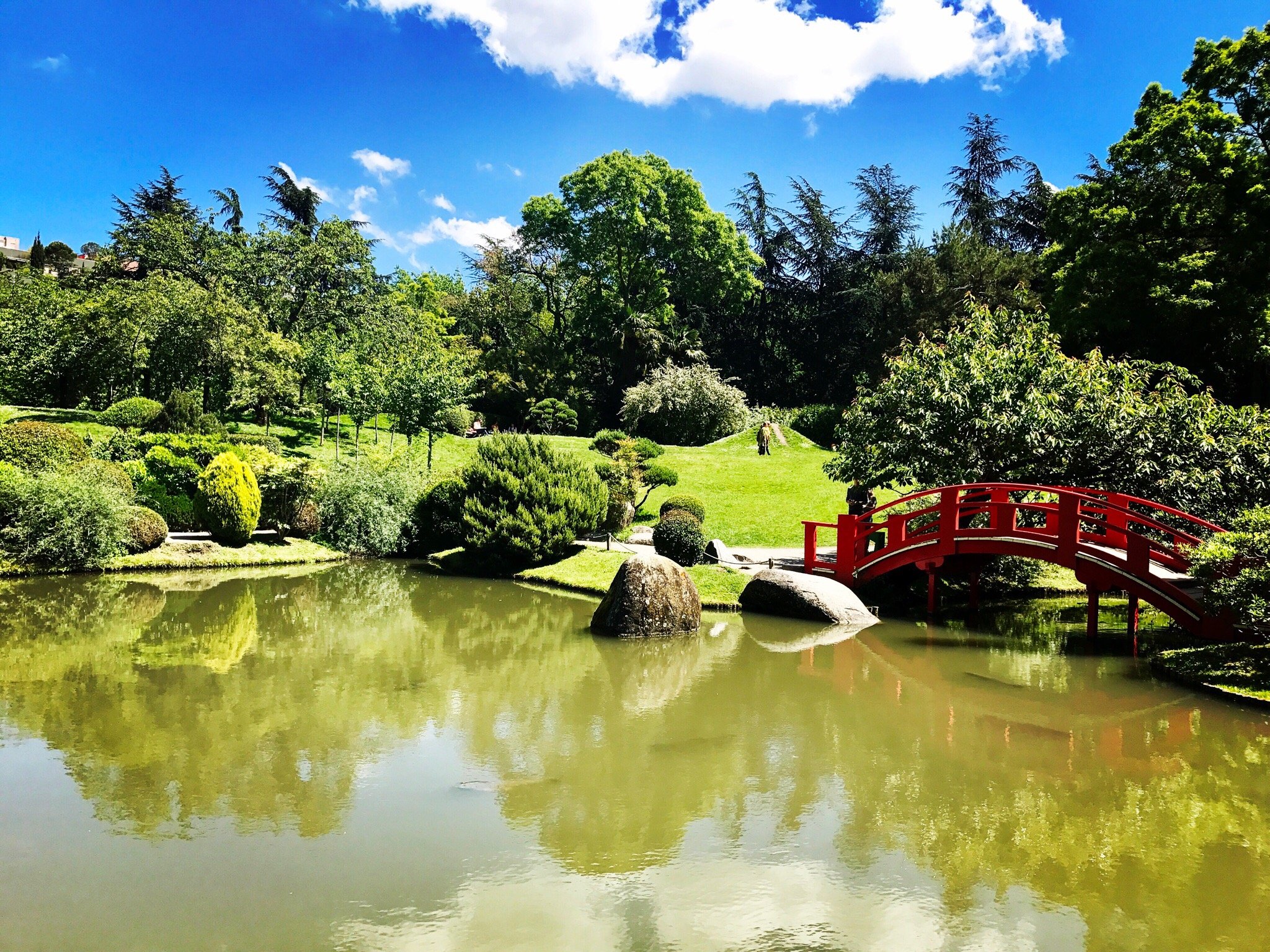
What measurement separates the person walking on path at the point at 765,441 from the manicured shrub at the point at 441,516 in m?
14.3

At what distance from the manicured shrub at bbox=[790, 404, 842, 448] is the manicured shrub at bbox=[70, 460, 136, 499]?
24115 millimetres

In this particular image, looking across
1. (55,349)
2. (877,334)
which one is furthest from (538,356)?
(55,349)

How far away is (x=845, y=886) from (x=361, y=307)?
33.1 meters

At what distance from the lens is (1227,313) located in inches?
786

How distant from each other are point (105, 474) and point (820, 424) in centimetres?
2522

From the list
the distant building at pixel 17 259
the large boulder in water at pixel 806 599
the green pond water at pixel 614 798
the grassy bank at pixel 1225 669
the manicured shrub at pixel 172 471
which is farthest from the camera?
the distant building at pixel 17 259

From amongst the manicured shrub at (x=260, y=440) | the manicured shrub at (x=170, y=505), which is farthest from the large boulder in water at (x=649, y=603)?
the manicured shrub at (x=260, y=440)

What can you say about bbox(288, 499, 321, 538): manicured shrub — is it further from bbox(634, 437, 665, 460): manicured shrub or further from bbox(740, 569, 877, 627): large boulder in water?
bbox(740, 569, 877, 627): large boulder in water

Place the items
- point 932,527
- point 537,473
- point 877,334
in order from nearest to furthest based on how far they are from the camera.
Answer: point 932,527
point 537,473
point 877,334

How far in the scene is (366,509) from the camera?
20859 mm

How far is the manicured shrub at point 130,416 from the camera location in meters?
25.1

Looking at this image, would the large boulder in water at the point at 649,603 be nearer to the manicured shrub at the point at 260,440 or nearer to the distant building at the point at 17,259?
the manicured shrub at the point at 260,440

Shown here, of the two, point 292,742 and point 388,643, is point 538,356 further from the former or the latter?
point 292,742

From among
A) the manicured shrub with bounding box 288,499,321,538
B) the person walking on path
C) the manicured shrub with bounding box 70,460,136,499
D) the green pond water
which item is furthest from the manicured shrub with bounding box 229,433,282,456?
the person walking on path
